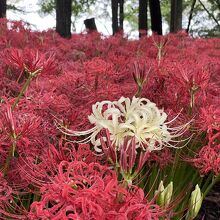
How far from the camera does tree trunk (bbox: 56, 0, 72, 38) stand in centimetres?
743

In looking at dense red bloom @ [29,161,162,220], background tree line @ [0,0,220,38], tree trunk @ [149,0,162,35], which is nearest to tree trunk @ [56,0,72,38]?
background tree line @ [0,0,220,38]

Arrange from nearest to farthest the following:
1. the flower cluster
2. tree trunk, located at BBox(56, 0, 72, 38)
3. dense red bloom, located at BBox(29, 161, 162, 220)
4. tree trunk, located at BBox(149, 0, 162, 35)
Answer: dense red bloom, located at BBox(29, 161, 162, 220) < the flower cluster < tree trunk, located at BBox(56, 0, 72, 38) < tree trunk, located at BBox(149, 0, 162, 35)

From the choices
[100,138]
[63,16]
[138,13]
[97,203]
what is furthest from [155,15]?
[97,203]

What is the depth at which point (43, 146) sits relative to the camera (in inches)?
87.4

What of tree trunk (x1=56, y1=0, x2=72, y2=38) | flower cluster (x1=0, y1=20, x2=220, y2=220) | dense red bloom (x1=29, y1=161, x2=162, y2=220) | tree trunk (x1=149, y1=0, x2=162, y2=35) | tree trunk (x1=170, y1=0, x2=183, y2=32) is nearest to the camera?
dense red bloom (x1=29, y1=161, x2=162, y2=220)

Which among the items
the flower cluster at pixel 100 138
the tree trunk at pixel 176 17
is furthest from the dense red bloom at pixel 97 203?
the tree trunk at pixel 176 17

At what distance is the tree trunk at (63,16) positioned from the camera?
7430mm

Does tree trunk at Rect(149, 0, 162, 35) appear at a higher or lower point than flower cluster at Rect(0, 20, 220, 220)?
higher

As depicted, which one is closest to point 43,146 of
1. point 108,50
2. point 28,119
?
point 28,119

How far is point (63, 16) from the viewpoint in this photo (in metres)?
7.46

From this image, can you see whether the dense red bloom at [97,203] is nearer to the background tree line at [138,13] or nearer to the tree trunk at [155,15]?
the background tree line at [138,13]

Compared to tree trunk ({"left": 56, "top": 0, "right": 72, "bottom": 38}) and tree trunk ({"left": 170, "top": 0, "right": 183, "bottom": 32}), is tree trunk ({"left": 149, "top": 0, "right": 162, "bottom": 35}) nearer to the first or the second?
tree trunk ({"left": 170, "top": 0, "right": 183, "bottom": 32})

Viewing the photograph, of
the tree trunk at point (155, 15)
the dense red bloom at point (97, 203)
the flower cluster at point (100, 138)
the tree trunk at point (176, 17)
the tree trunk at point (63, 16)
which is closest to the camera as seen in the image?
the dense red bloom at point (97, 203)

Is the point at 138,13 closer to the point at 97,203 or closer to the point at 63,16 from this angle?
the point at 63,16
